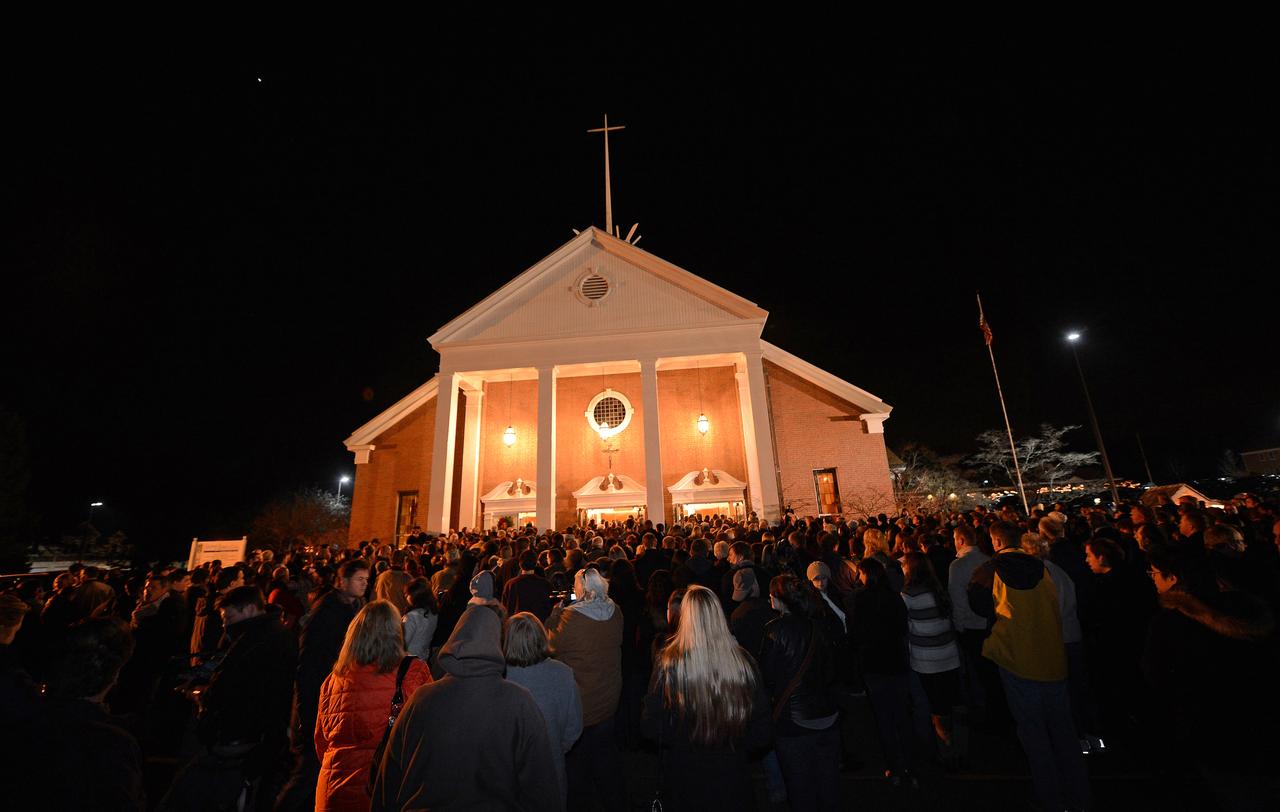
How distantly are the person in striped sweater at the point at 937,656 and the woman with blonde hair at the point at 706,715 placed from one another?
8.98 ft

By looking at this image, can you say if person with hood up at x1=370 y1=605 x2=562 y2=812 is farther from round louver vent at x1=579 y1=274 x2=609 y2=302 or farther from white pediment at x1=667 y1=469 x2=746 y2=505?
round louver vent at x1=579 y1=274 x2=609 y2=302

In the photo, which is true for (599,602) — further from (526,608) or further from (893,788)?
(893,788)

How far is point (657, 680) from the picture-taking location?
2.92 metres

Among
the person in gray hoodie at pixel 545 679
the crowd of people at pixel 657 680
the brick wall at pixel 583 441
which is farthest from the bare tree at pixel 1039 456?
the person in gray hoodie at pixel 545 679

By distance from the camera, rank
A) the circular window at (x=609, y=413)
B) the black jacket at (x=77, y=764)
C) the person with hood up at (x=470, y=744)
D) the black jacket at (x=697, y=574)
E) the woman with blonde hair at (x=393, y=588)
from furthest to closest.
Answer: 1. the circular window at (x=609, y=413)
2. the black jacket at (x=697, y=574)
3. the woman with blonde hair at (x=393, y=588)
4. the person with hood up at (x=470, y=744)
5. the black jacket at (x=77, y=764)

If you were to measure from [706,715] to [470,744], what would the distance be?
1.19 meters

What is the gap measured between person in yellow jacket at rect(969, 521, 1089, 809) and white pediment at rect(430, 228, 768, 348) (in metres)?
16.2

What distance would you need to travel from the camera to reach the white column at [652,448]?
18156mm

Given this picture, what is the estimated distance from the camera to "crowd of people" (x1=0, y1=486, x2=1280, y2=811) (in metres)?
2.30

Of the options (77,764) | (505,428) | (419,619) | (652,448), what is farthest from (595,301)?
(77,764)

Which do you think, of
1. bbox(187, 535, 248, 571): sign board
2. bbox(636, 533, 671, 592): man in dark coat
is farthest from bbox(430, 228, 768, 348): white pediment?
bbox(636, 533, 671, 592): man in dark coat

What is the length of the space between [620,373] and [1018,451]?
2554cm

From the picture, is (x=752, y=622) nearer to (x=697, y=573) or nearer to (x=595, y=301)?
(x=697, y=573)

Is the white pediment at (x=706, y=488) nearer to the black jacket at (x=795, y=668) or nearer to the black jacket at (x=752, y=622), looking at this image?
the black jacket at (x=752, y=622)
